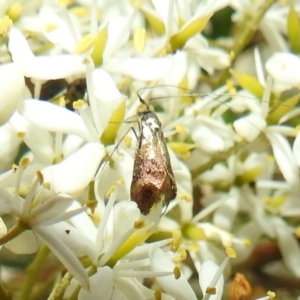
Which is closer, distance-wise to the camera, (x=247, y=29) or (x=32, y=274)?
(x=32, y=274)

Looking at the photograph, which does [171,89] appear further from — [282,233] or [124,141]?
[282,233]

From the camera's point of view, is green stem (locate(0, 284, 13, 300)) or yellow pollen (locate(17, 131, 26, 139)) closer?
green stem (locate(0, 284, 13, 300))

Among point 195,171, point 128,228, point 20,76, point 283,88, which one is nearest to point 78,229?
point 128,228

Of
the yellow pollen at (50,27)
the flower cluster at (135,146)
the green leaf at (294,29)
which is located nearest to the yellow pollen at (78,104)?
the flower cluster at (135,146)

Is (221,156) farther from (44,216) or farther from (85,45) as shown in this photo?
(44,216)

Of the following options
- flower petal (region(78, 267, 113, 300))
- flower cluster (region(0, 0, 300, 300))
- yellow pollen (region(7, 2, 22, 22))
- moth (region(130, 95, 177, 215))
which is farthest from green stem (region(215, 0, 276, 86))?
flower petal (region(78, 267, 113, 300))

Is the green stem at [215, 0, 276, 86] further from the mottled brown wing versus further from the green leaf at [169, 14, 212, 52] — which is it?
the mottled brown wing

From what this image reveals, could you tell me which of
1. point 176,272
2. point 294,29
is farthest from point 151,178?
point 294,29
